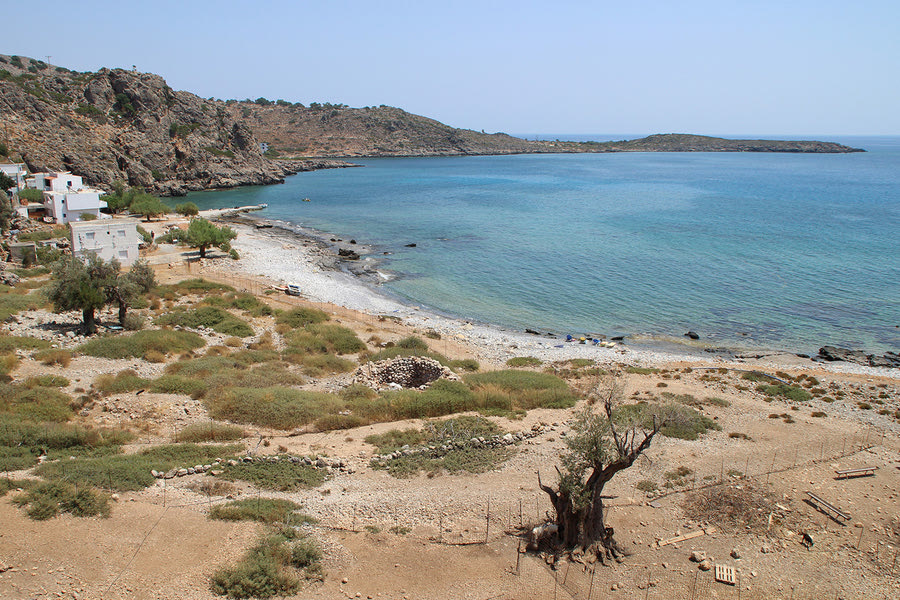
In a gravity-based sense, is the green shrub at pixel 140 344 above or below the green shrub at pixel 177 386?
above

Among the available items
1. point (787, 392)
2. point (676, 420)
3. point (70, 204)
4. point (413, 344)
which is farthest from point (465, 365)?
point (70, 204)

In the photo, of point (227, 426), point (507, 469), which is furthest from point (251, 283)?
point (507, 469)

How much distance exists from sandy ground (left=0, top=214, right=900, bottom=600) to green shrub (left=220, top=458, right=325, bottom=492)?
0.46 meters

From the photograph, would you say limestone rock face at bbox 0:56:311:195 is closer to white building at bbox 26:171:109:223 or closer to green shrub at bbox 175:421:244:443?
white building at bbox 26:171:109:223

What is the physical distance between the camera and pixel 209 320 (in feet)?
118

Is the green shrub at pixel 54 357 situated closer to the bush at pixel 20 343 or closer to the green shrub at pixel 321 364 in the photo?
the bush at pixel 20 343

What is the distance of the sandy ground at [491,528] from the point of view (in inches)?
522

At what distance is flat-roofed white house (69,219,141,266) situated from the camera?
46094 millimetres

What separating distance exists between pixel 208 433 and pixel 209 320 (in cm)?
1675

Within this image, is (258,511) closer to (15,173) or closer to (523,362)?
(523,362)

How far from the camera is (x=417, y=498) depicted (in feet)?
56.4

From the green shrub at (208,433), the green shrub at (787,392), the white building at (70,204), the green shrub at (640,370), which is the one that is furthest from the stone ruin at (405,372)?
the white building at (70,204)

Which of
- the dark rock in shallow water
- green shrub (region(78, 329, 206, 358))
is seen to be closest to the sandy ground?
green shrub (region(78, 329, 206, 358))

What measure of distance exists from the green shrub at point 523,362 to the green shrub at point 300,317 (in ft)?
43.6
